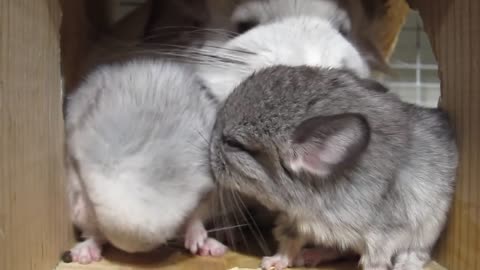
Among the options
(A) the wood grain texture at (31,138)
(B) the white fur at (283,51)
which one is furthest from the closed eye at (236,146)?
(A) the wood grain texture at (31,138)

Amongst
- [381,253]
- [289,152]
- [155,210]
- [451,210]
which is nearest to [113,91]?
[155,210]

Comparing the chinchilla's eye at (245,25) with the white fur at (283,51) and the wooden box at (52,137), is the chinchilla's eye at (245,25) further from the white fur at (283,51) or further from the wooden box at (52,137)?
the wooden box at (52,137)

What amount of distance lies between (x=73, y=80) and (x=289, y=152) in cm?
62

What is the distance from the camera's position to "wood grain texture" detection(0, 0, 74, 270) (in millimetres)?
993

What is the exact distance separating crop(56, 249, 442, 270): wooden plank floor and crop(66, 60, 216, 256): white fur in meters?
0.05

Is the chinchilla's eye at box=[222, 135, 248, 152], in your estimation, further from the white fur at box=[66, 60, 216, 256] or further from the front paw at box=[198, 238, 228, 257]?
the front paw at box=[198, 238, 228, 257]

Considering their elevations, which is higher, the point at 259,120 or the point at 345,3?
the point at 345,3

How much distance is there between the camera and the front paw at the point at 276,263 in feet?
4.20

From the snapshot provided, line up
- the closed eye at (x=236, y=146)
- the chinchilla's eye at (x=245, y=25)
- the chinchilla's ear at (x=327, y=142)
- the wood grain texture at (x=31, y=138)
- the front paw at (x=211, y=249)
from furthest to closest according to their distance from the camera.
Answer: the chinchilla's eye at (x=245, y=25), the front paw at (x=211, y=249), the closed eye at (x=236, y=146), the chinchilla's ear at (x=327, y=142), the wood grain texture at (x=31, y=138)

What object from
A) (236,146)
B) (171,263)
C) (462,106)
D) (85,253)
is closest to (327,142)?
(236,146)

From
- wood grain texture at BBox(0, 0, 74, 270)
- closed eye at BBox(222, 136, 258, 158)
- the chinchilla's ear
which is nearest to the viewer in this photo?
wood grain texture at BBox(0, 0, 74, 270)

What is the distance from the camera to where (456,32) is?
125 cm

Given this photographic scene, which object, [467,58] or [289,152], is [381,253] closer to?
[289,152]

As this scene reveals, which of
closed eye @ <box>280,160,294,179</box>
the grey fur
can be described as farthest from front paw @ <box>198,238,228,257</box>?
closed eye @ <box>280,160,294,179</box>
